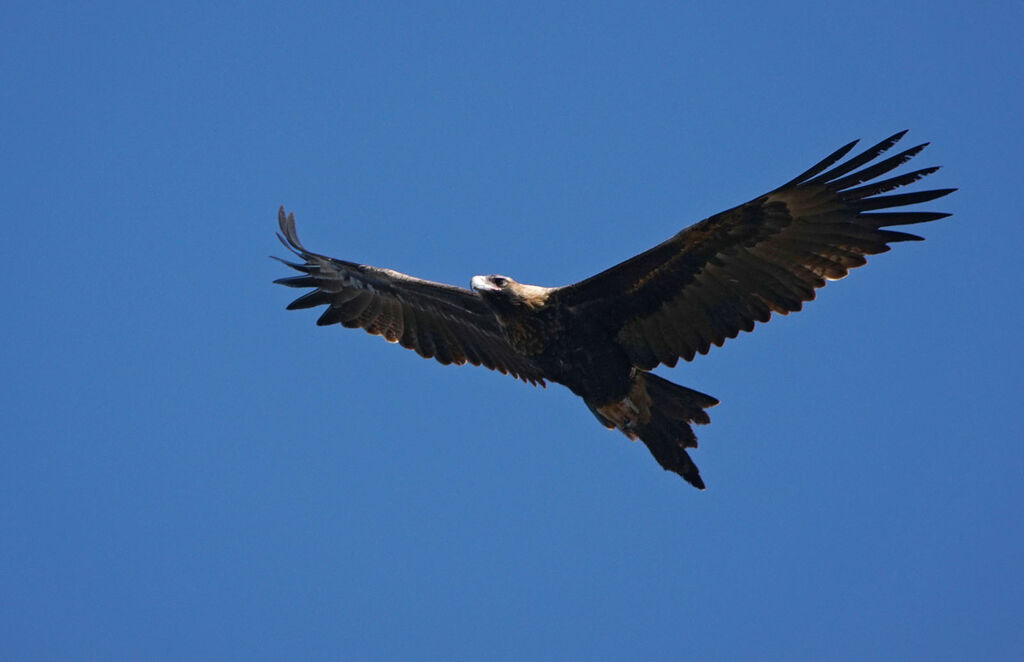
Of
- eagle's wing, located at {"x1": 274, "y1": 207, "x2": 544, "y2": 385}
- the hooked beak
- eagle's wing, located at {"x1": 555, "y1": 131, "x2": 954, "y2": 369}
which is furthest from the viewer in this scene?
eagle's wing, located at {"x1": 274, "y1": 207, "x2": 544, "y2": 385}

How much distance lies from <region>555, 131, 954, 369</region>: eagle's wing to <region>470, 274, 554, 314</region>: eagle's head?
20cm

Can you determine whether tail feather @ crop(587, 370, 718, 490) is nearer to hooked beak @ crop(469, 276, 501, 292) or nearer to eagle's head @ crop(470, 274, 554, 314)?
eagle's head @ crop(470, 274, 554, 314)

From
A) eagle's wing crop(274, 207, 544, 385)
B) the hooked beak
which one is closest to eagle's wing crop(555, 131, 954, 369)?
the hooked beak

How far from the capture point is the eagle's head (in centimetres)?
962

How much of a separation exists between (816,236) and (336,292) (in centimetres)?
450

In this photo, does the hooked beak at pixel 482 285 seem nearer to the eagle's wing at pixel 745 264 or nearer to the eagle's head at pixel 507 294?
the eagle's head at pixel 507 294

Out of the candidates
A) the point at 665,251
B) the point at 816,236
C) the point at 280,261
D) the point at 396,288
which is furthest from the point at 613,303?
the point at 280,261

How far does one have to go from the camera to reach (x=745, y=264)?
31.1 feet

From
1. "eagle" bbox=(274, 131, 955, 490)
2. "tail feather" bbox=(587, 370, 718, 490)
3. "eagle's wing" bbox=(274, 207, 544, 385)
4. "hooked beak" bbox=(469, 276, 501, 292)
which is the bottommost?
"tail feather" bbox=(587, 370, 718, 490)

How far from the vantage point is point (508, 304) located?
9.63 m

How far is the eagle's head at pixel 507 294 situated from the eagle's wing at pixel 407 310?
95cm

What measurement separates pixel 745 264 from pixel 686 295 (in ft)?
1.67

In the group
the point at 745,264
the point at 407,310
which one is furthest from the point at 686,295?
the point at 407,310

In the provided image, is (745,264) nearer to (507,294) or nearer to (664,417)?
(664,417)
